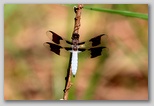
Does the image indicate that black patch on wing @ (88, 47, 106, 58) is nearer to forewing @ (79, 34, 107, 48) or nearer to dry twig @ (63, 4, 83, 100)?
forewing @ (79, 34, 107, 48)

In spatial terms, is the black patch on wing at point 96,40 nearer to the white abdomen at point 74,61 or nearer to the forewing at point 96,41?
Result: the forewing at point 96,41

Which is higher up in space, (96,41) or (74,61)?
(96,41)

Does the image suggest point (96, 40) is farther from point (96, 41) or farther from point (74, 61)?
point (74, 61)

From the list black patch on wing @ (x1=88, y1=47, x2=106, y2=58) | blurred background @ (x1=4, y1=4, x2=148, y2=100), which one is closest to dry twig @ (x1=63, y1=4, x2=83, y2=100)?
blurred background @ (x1=4, y1=4, x2=148, y2=100)

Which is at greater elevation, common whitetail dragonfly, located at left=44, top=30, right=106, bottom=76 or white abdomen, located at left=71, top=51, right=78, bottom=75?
common whitetail dragonfly, located at left=44, top=30, right=106, bottom=76

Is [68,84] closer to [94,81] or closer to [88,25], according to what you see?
[94,81]

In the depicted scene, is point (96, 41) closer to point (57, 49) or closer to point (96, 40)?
point (96, 40)

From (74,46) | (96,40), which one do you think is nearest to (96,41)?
(96,40)

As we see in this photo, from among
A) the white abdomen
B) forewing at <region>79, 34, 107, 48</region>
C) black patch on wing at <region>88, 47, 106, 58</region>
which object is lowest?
the white abdomen

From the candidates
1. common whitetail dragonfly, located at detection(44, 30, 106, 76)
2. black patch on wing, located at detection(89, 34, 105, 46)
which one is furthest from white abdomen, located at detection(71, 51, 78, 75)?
black patch on wing, located at detection(89, 34, 105, 46)
